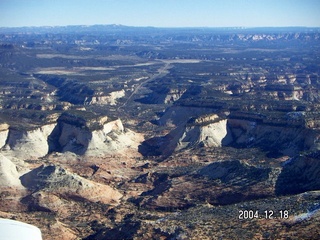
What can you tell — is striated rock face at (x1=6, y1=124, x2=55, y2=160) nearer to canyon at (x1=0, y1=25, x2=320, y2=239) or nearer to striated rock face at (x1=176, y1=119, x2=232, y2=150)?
canyon at (x1=0, y1=25, x2=320, y2=239)

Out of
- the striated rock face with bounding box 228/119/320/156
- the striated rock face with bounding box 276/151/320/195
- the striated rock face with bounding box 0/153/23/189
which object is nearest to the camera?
the striated rock face with bounding box 276/151/320/195

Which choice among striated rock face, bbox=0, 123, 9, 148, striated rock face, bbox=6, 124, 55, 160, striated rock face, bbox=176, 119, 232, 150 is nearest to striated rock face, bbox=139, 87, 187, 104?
striated rock face, bbox=176, 119, 232, 150

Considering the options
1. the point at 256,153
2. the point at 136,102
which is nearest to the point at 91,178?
the point at 256,153

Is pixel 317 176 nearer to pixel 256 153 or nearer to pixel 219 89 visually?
pixel 256 153

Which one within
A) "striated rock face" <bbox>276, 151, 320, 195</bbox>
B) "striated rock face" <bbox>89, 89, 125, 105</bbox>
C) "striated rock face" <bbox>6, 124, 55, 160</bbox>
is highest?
"striated rock face" <bbox>276, 151, 320, 195</bbox>

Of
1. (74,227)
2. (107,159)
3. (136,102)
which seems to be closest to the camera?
(74,227)

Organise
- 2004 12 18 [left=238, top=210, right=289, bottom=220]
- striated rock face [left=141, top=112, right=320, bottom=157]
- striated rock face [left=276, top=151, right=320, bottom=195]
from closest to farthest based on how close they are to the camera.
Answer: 2004 12 18 [left=238, top=210, right=289, bottom=220], striated rock face [left=276, top=151, right=320, bottom=195], striated rock face [left=141, top=112, right=320, bottom=157]

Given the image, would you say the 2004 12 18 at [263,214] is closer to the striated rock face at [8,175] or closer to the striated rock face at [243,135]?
the striated rock face at [8,175]
